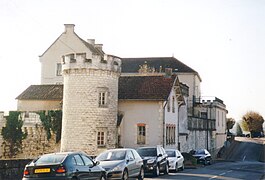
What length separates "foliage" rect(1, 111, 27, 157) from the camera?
39625 millimetres

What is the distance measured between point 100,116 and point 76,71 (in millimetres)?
4152

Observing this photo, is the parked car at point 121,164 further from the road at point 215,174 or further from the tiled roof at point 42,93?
the tiled roof at point 42,93

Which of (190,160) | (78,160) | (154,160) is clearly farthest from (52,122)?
(78,160)

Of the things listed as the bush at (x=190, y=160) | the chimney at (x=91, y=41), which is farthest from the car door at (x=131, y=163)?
the chimney at (x=91, y=41)

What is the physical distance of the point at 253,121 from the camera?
102 m

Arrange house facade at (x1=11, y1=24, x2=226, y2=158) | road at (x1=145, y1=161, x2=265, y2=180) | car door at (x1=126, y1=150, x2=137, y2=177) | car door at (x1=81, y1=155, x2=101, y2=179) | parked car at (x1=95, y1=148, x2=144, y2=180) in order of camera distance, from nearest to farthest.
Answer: car door at (x1=81, y1=155, x2=101, y2=179) < parked car at (x1=95, y1=148, x2=144, y2=180) < car door at (x1=126, y1=150, x2=137, y2=177) < road at (x1=145, y1=161, x2=265, y2=180) < house facade at (x1=11, y1=24, x2=226, y2=158)

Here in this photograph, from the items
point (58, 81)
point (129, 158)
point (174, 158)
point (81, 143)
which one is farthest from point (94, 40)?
point (129, 158)

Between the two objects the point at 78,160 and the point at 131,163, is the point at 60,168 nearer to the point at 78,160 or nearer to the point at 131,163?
the point at 78,160

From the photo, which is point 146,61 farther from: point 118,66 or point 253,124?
Answer: point 253,124

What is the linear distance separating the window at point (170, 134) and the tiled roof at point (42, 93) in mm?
10698

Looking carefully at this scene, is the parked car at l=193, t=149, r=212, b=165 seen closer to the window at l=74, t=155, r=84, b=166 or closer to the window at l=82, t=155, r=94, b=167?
the window at l=82, t=155, r=94, b=167

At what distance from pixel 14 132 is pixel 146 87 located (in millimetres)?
12834

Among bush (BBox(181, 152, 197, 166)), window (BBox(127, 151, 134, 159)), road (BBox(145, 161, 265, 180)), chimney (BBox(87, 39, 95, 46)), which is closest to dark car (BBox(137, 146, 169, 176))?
road (BBox(145, 161, 265, 180))

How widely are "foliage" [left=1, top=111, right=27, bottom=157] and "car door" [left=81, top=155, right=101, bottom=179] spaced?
24848 millimetres
